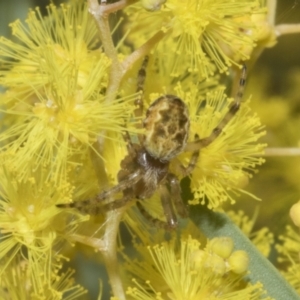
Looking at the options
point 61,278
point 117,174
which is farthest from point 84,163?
point 61,278

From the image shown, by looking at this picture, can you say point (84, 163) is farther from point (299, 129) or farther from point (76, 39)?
point (299, 129)

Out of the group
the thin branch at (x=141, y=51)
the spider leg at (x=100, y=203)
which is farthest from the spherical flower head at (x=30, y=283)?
the thin branch at (x=141, y=51)

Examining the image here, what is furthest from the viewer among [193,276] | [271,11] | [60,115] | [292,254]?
[292,254]

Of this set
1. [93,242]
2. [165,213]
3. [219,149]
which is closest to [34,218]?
[93,242]

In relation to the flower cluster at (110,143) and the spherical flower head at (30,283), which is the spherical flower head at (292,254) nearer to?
the flower cluster at (110,143)

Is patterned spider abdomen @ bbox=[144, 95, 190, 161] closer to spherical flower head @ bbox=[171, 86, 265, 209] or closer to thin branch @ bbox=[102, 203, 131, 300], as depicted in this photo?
spherical flower head @ bbox=[171, 86, 265, 209]

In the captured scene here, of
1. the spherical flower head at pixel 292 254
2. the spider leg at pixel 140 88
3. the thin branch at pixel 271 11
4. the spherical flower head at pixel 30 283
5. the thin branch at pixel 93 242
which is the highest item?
the thin branch at pixel 271 11

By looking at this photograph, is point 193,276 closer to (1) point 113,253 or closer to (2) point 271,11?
(1) point 113,253
